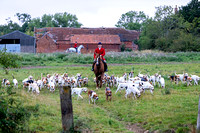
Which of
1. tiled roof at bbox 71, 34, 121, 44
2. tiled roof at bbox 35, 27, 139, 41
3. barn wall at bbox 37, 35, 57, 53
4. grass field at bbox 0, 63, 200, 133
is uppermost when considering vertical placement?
tiled roof at bbox 35, 27, 139, 41

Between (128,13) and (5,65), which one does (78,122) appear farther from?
(128,13)

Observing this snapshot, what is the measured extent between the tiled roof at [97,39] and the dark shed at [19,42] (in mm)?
8242

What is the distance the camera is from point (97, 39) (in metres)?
54.8

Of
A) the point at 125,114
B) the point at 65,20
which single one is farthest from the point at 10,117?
the point at 65,20

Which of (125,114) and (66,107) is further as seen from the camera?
(125,114)

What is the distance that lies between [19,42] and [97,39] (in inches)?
593

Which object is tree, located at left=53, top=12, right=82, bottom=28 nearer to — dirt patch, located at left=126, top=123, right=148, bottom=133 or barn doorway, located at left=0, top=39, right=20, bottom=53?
barn doorway, located at left=0, top=39, right=20, bottom=53

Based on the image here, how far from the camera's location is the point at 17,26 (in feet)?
285

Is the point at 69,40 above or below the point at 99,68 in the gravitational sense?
above

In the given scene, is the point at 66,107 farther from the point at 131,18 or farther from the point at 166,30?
the point at 131,18

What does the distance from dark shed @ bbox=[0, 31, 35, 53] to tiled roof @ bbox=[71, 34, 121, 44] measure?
27.0ft

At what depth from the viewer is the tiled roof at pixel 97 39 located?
53969mm

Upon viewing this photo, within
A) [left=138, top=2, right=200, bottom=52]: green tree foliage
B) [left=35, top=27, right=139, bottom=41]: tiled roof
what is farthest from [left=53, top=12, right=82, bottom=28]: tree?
[left=138, top=2, right=200, bottom=52]: green tree foliage

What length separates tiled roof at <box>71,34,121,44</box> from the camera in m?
54.0
